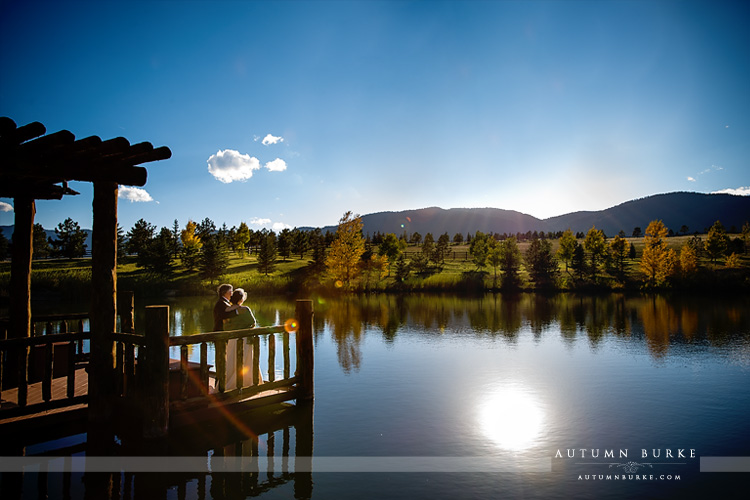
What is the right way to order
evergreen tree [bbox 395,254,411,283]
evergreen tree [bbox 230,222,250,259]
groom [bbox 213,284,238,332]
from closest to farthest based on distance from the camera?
groom [bbox 213,284,238,332] < evergreen tree [bbox 395,254,411,283] < evergreen tree [bbox 230,222,250,259]

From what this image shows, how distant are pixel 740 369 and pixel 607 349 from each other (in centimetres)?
502

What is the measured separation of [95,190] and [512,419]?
433 inches

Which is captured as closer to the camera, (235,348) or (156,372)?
(156,372)

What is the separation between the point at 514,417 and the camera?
11.6 meters

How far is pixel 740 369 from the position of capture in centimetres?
Answer: 1683

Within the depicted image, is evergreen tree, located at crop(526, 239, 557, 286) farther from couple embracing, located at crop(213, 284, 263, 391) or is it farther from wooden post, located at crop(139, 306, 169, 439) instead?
wooden post, located at crop(139, 306, 169, 439)

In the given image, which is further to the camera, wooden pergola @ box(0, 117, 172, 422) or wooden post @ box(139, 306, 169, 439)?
wooden post @ box(139, 306, 169, 439)

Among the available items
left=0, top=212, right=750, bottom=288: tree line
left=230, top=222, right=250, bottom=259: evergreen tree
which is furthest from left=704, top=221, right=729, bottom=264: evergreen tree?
left=230, top=222, right=250, bottom=259: evergreen tree

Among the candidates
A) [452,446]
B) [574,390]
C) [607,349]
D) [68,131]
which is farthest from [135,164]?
[607,349]

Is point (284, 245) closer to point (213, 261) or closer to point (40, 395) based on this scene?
point (213, 261)

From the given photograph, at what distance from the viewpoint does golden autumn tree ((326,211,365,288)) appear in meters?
52.8

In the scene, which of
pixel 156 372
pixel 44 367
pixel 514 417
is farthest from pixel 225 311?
pixel 514 417

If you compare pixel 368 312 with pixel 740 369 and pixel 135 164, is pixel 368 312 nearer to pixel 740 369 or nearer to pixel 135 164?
pixel 740 369

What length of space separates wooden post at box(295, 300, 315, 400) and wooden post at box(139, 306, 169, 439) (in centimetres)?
365
